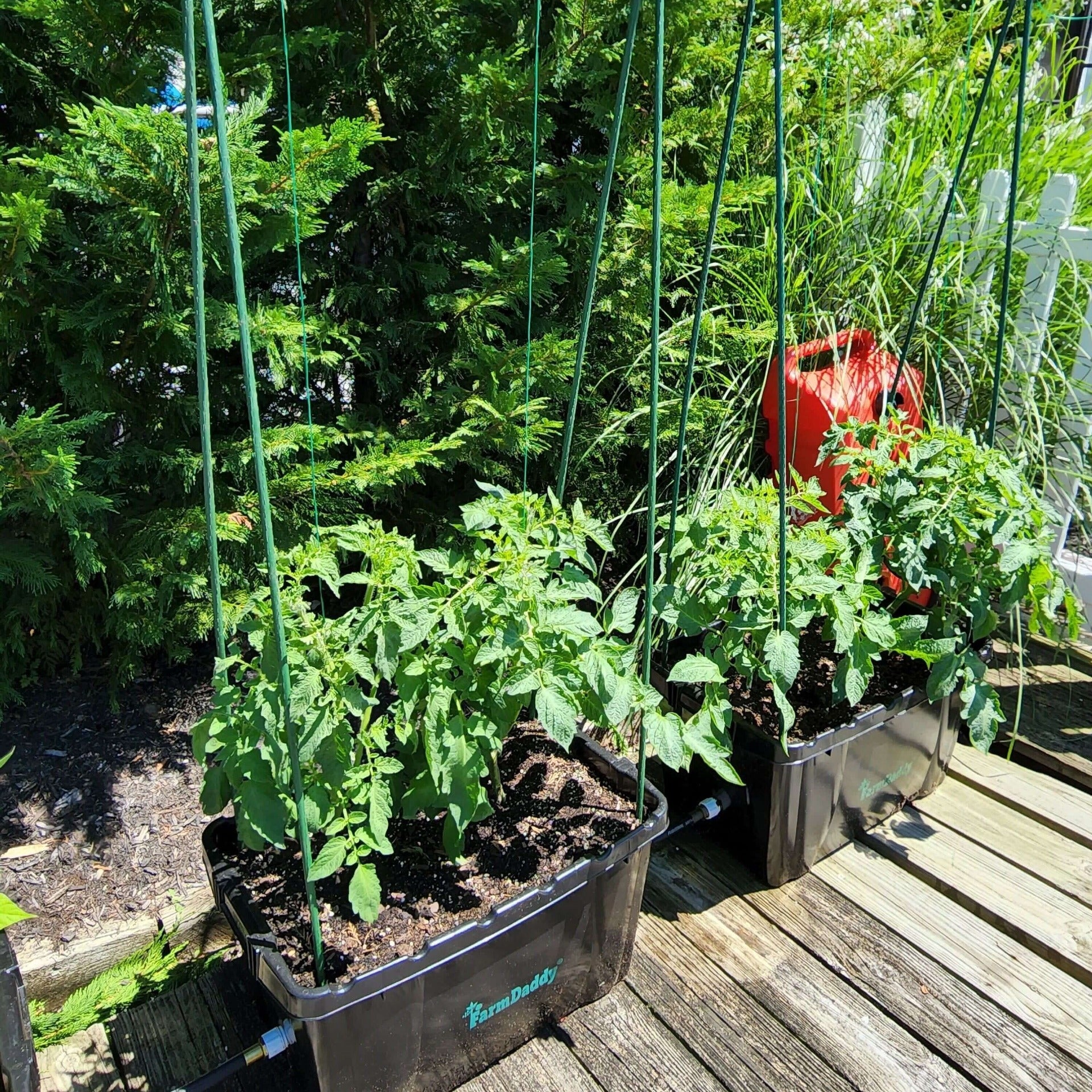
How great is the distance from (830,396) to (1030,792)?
106 centimetres

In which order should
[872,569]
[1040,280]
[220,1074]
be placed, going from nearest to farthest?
[220,1074], [872,569], [1040,280]

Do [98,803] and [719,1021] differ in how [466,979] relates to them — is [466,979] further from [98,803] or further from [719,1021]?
[98,803]

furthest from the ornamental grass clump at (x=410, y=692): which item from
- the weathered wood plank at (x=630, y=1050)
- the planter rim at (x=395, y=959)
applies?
the weathered wood plank at (x=630, y=1050)

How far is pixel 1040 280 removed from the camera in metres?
2.51

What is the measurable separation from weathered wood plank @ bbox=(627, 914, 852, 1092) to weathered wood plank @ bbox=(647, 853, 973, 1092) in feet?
0.07

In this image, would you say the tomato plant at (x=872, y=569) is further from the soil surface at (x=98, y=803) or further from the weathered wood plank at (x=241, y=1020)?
the soil surface at (x=98, y=803)

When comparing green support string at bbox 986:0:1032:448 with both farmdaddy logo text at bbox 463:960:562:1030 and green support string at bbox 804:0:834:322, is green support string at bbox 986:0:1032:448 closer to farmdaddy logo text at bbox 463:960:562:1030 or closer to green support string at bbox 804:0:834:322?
green support string at bbox 804:0:834:322

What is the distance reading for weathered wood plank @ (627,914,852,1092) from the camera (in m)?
1.44

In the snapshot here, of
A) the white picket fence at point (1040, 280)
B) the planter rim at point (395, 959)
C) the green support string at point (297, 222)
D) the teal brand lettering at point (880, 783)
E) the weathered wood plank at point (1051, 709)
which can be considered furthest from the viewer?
the white picket fence at point (1040, 280)

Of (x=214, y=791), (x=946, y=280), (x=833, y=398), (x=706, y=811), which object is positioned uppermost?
(x=946, y=280)

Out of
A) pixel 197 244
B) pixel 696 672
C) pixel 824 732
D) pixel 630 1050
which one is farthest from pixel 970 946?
pixel 197 244

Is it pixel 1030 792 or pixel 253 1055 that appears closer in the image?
pixel 253 1055

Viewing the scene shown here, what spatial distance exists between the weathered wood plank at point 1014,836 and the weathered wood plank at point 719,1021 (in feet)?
2.34

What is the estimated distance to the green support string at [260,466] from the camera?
0.94 m
